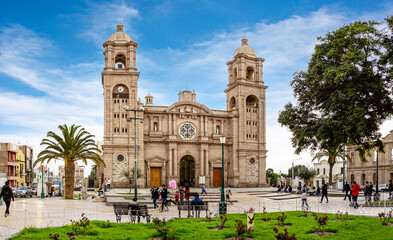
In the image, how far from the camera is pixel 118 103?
2020 inches

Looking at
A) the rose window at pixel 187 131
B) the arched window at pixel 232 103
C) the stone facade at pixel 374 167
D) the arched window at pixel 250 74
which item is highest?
the arched window at pixel 250 74

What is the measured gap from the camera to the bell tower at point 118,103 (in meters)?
49.7

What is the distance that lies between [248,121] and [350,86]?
34.6 meters

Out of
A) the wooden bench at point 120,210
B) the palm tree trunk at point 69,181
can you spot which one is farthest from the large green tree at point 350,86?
the palm tree trunk at point 69,181

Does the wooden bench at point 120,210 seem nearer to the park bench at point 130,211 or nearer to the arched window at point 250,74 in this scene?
the park bench at point 130,211

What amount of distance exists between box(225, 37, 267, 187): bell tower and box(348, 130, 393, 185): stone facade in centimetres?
1319

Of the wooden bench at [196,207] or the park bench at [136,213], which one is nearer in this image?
the park bench at [136,213]

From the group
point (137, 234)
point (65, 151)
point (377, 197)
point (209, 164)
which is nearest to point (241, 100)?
point (209, 164)

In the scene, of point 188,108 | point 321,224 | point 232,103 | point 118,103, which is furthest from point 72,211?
point 232,103

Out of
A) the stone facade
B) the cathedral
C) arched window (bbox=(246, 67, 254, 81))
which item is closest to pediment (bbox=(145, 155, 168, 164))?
the cathedral

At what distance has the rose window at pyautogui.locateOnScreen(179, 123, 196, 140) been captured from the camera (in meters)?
54.6

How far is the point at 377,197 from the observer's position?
26.7 metres

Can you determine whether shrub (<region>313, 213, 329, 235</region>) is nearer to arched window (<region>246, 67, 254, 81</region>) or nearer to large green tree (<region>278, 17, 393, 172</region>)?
large green tree (<region>278, 17, 393, 172</region>)

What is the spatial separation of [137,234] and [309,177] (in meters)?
75.3
